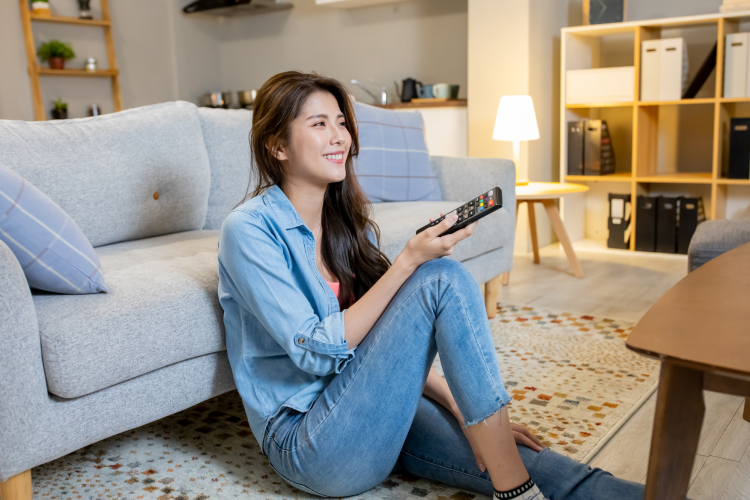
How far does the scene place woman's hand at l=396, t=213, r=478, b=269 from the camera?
1089 mm

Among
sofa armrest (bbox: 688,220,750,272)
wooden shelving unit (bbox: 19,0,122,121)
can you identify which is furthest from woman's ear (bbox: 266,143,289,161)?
wooden shelving unit (bbox: 19,0,122,121)

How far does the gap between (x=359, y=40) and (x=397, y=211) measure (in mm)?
2815

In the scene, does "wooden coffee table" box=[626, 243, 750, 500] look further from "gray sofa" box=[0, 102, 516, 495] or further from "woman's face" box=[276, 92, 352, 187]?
"gray sofa" box=[0, 102, 516, 495]

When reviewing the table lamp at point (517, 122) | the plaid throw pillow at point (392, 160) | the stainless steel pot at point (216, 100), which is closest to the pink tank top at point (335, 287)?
the plaid throw pillow at point (392, 160)

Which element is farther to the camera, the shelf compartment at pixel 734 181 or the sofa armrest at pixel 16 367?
the shelf compartment at pixel 734 181

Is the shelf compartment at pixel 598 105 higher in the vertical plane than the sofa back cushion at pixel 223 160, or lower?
higher

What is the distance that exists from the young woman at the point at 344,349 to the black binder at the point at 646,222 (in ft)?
9.00

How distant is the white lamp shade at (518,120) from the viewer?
320cm

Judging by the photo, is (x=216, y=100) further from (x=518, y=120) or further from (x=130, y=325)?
(x=130, y=325)

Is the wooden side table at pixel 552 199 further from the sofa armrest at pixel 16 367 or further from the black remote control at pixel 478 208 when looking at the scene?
the sofa armrest at pixel 16 367

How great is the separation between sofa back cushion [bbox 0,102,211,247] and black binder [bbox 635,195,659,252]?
2508 mm

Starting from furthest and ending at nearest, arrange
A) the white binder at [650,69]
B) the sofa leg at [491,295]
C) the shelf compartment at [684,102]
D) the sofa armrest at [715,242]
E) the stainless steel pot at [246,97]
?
the stainless steel pot at [246,97] → the white binder at [650,69] → the shelf compartment at [684,102] → the sofa leg at [491,295] → the sofa armrest at [715,242]

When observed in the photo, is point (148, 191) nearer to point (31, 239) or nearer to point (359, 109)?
point (31, 239)

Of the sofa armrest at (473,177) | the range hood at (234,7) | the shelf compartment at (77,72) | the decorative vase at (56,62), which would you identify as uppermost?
the range hood at (234,7)
